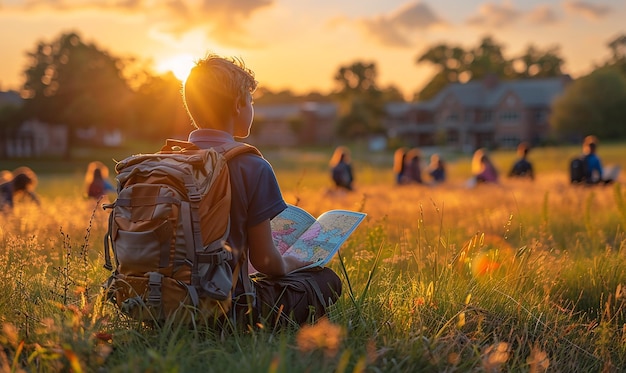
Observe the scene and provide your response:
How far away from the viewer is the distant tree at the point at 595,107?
59.3 m

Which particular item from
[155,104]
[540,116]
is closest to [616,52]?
[540,116]

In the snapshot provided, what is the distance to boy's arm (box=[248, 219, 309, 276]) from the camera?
332cm

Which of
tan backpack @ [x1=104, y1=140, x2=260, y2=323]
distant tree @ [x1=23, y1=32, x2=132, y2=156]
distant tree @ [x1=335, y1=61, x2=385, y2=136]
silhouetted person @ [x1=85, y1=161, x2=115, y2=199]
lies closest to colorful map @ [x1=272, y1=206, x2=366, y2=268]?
tan backpack @ [x1=104, y1=140, x2=260, y2=323]

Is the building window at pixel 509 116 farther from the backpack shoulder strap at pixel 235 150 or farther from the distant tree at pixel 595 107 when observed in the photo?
the backpack shoulder strap at pixel 235 150

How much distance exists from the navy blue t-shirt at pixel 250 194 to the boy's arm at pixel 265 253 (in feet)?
0.16

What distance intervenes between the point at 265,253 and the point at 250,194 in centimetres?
33

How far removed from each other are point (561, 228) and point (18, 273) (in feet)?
20.0

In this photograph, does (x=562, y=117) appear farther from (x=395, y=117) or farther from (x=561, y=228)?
(x=561, y=228)

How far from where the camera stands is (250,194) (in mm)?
3262

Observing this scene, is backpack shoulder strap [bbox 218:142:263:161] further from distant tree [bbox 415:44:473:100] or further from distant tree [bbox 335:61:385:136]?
distant tree [bbox 415:44:473:100]

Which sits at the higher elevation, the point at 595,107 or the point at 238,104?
the point at 595,107

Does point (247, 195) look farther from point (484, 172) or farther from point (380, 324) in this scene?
point (484, 172)

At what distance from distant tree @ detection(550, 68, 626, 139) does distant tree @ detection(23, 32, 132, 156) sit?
3875 cm

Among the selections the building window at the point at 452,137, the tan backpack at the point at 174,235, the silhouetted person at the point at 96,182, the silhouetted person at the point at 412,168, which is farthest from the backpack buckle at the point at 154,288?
the building window at the point at 452,137
